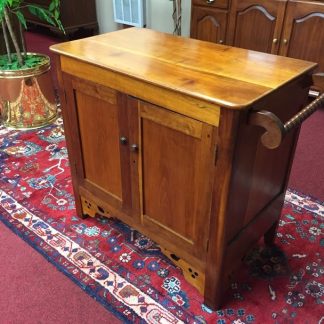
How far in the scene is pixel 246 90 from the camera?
0.96 metres

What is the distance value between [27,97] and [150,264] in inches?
63.4

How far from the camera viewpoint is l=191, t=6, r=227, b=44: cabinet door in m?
2.96

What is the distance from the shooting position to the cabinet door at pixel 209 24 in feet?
9.70

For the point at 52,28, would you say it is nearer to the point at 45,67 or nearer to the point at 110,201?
the point at 45,67

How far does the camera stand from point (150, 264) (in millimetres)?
1468

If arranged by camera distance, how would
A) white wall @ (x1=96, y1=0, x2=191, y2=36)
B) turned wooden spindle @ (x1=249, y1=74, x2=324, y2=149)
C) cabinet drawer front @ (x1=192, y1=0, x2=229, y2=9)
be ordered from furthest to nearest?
1. white wall @ (x1=96, y1=0, x2=191, y2=36)
2. cabinet drawer front @ (x1=192, y1=0, x2=229, y2=9)
3. turned wooden spindle @ (x1=249, y1=74, x2=324, y2=149)

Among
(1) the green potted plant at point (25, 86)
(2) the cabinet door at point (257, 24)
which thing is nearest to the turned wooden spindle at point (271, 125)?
(1) the green potted plant at point (25, 86)

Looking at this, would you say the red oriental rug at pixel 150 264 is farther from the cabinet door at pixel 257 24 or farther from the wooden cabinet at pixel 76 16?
the wooden cabinet at pixel 76 16

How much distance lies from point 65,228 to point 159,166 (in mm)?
711

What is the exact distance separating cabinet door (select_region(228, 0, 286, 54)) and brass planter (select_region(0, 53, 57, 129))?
4.94 feet

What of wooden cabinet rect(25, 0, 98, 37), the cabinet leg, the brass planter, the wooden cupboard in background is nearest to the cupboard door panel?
the cabinet leg

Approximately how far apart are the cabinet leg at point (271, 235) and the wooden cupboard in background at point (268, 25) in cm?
161

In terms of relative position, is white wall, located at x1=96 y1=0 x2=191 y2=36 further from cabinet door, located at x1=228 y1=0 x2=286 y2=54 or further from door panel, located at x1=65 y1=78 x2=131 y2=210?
door panel, located at x1=65 y1=78 x2=131 y2=210

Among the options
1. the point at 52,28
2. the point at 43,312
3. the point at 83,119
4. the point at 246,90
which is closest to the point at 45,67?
the point at 83,119
